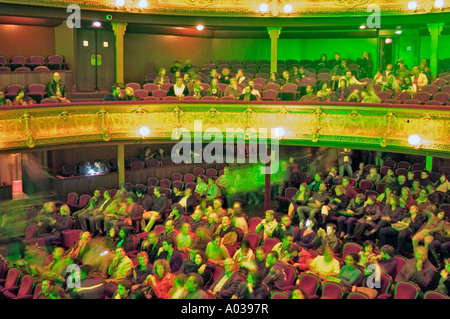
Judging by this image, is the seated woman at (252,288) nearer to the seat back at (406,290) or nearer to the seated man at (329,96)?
the seat back at (406,290)

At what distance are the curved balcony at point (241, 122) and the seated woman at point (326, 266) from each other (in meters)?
4.08

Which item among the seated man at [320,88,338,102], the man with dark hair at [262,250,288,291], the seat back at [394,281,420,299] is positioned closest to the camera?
the seat back at [394,281,420,299]

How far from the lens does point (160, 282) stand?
977cm

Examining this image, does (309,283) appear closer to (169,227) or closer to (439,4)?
(169,227)

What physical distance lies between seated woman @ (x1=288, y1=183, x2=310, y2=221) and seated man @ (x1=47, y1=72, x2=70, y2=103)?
564 centimetres

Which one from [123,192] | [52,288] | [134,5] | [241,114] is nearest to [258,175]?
[241,114]

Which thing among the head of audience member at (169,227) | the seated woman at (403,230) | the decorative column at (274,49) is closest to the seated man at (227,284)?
the head of audience member at (169,227)

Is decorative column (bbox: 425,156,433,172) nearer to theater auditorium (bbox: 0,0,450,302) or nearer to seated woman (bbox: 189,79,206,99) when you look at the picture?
theater auditorium (bbox: 0,0,450,302)

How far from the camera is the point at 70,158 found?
18219mm

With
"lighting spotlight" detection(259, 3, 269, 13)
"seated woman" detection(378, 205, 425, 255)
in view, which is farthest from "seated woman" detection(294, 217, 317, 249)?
"lighting spotlight" detection(259, 3, 269, 13)

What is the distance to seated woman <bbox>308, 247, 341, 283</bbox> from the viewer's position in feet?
33.4

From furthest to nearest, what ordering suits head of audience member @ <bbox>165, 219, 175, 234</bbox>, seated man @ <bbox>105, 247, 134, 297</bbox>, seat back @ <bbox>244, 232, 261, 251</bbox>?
head of audience member @ <bbox>165, 219, 175, 234</bbox> → seat back @ <bbox>244, 232, 261, 251</bbox> → seated man @ <bbox>105, 247, 134, 297</bbox>
